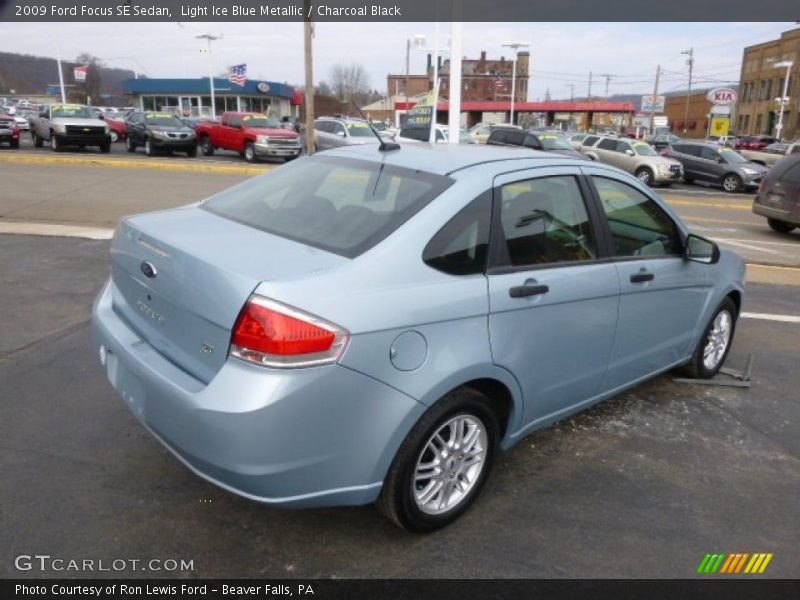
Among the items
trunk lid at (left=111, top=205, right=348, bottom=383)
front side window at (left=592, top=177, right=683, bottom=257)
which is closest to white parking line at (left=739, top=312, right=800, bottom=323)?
front side window at (left=592, top=177, right=683, bottom=257)

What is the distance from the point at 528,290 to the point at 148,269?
5.58 feet

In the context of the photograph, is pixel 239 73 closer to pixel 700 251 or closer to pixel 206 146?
pixel 206 146

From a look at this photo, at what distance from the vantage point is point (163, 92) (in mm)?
65500

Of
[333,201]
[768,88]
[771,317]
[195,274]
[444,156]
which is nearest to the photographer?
[195,274]

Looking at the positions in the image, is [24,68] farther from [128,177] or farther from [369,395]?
[369,395]

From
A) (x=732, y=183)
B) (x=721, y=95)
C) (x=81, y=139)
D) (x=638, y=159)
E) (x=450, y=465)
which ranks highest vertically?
(x=721, y=95)

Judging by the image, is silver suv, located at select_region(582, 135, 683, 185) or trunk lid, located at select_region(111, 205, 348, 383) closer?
trunk lid, located at select_region(111, 205, 348, 383)

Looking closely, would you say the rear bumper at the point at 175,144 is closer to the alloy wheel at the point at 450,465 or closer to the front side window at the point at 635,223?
the front side window at the point at 635,223

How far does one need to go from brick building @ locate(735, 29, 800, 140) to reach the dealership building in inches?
2019

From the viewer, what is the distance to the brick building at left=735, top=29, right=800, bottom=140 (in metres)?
65.4

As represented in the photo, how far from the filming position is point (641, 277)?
3.64 m

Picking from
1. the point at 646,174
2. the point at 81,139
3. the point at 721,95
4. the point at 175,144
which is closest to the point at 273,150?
the point at 175,144

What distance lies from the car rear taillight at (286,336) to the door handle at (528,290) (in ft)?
2.97

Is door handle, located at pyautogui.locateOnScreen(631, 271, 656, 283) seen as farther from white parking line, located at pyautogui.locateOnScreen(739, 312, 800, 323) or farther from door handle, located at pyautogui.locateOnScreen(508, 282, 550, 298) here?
white parking line, located at pyautogui.locateOnScreen(739, 312, 800, 323)
